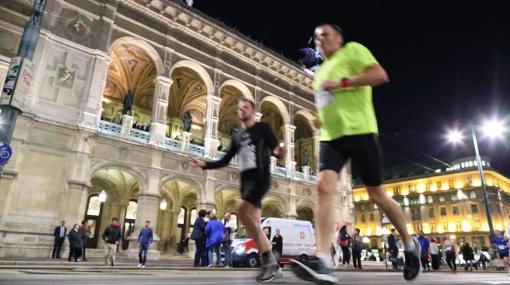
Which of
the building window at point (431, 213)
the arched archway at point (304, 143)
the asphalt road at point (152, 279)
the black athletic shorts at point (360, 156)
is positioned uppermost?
the arched archway at point (304, 143)

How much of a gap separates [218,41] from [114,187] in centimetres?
1126

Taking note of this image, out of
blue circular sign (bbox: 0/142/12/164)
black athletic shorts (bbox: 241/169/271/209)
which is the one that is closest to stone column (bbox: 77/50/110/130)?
blue circular sign (bbox: 0/142/12/164)

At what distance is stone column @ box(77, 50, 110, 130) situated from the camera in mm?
15836

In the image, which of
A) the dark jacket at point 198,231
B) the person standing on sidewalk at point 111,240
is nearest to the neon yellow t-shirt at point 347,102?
the dark jacket at point 198,231

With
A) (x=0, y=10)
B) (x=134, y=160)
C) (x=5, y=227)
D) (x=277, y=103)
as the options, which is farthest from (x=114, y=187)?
(x=277, y=103)

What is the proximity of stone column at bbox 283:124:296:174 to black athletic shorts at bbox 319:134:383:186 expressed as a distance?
2157 cm

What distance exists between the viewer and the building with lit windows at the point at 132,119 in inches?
567

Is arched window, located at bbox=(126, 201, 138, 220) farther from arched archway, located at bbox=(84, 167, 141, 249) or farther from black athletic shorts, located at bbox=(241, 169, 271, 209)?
black athletic shorts, located at bbox=(241, 169, 271, 209)

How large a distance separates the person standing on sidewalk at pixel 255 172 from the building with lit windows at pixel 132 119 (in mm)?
5846

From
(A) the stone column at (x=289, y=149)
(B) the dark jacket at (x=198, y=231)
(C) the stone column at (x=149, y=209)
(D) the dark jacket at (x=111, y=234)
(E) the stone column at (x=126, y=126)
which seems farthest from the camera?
(A) the stone column at (x=289, y=149)

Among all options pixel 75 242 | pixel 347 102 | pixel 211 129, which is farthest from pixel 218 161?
pixel 211 129

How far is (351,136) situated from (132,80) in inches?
900

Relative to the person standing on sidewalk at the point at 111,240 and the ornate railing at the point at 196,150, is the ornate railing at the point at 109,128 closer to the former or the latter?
the ornate railing at the point at 196,150

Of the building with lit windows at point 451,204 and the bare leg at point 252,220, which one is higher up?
the building with lit windows at point 451,204
